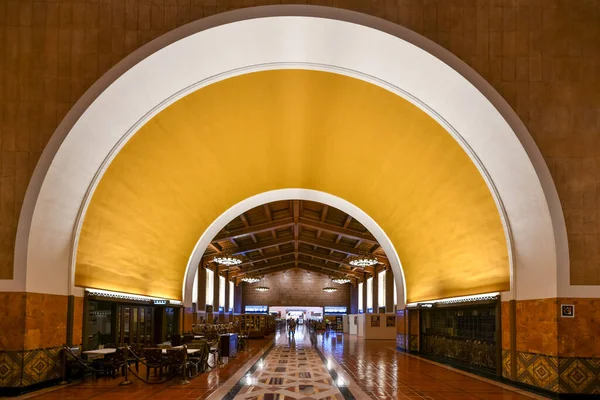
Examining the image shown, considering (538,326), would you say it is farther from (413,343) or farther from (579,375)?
(413,343)

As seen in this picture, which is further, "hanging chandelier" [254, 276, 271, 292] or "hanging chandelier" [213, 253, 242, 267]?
"hanging chandelier" [254, 276, 271, 292]

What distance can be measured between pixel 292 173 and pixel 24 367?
8.59 meters

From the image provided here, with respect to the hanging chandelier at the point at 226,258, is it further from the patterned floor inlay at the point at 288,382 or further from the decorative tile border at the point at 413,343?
the patterned floor inlay at the point at 288,382

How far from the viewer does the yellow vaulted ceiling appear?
34.7ft

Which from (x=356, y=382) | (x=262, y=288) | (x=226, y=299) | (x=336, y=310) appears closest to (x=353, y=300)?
(x=336, y=310)

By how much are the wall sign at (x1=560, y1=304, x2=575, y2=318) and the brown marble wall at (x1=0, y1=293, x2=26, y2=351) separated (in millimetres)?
7969

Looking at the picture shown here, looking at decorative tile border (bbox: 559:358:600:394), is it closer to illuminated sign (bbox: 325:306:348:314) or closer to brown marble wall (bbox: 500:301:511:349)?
brown marble wall (bbox: 500:301:511:349)

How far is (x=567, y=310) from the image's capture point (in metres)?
8.06

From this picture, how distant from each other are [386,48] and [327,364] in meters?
8.14

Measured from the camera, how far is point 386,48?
26.6ft

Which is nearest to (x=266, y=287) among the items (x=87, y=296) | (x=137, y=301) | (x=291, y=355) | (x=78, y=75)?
(x=291, y=355)

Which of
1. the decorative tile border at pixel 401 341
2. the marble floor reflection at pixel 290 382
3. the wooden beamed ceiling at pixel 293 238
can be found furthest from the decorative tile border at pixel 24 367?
the wooden beamed ceiling at pixel 293 238

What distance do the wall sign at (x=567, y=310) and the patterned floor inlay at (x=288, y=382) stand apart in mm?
3386

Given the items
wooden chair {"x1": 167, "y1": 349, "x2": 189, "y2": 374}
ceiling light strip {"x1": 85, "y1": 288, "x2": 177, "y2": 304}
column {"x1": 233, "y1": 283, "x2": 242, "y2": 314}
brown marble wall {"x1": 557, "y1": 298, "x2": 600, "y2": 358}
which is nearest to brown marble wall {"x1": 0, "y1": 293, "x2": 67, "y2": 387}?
ceiling light strip {"x1": 85, "y1": 288, "x2": 177, "y2": 304}
